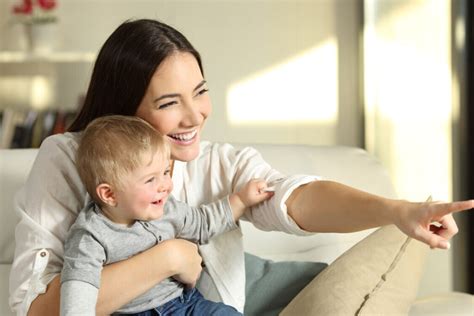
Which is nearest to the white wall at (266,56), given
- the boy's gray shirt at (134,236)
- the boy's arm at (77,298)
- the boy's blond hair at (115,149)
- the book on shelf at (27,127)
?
the book on shelf at (27,127)

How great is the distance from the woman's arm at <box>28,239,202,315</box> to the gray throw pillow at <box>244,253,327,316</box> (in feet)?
1.28

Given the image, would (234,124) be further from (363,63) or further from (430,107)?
(430,107)

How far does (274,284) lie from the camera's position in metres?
2.11

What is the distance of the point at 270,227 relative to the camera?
194cm

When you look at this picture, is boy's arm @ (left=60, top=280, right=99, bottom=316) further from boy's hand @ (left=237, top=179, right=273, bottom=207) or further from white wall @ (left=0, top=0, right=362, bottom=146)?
white wall @ (left=0, top=0, right=362, bottom=146)

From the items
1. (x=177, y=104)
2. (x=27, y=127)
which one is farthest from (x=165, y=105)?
(x=27, y=127)

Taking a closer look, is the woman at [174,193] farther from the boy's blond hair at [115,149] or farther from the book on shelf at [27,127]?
the book on shelf at [27,127]

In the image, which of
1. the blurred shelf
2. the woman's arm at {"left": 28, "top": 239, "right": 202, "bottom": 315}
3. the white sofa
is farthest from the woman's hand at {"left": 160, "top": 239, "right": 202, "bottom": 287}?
the blurred shelf

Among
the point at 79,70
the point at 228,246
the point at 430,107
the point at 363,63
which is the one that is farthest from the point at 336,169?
the point at 79,70

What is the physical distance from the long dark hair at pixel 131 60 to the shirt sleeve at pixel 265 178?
239 millimetres

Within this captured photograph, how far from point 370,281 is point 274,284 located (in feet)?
0.99

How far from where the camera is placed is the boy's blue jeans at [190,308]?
5.81 ft

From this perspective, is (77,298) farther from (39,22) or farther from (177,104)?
(39,22)

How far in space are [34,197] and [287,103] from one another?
116 inches
